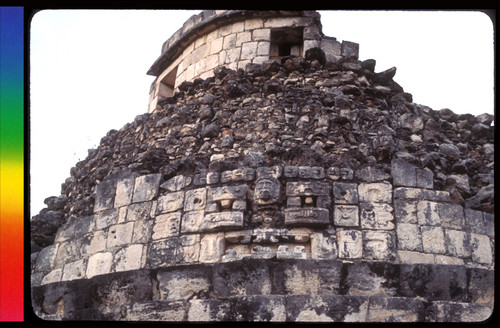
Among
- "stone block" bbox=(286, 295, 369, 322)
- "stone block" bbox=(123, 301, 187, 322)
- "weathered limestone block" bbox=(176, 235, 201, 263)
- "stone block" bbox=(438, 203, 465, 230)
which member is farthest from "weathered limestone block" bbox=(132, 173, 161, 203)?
"stone block" bbox=(438, 203, 465, 230)

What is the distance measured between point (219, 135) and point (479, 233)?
9.33ft

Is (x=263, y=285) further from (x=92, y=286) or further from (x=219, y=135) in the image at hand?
(x=219, y=135)

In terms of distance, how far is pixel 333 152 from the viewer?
6.26 m

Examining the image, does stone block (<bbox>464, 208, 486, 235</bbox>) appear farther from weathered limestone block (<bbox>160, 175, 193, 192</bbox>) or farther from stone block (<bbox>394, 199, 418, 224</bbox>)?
weathered limestone block (<bbox>160, 175, 193, 192</bbox>)

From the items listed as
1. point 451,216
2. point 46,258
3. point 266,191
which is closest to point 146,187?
point 266,191

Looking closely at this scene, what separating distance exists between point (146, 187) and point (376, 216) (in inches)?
94.0

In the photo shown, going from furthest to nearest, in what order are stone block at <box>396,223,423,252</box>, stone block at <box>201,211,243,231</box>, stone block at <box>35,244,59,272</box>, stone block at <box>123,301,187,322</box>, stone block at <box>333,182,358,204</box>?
stone block at <box>35,244,59,272</box>
stone block at <box>333,182,358,204</box>
stone block at <box>201,211,243,231</box>
stone block at <box>396,223,423,252</box>
stone block at <box>123,301,187,322</box>

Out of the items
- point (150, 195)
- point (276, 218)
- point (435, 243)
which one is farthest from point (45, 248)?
point (435, 243)

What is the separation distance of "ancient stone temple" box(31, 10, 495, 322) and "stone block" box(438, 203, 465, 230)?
25 millimetres

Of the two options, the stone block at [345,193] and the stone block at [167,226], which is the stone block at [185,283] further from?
the stone block at [345,193]

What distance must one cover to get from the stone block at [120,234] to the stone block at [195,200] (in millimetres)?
664

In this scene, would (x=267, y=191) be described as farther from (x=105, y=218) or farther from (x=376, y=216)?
(x=105, y=218)

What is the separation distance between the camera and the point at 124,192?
6508 millimetres

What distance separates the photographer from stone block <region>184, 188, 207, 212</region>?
19.5ft
